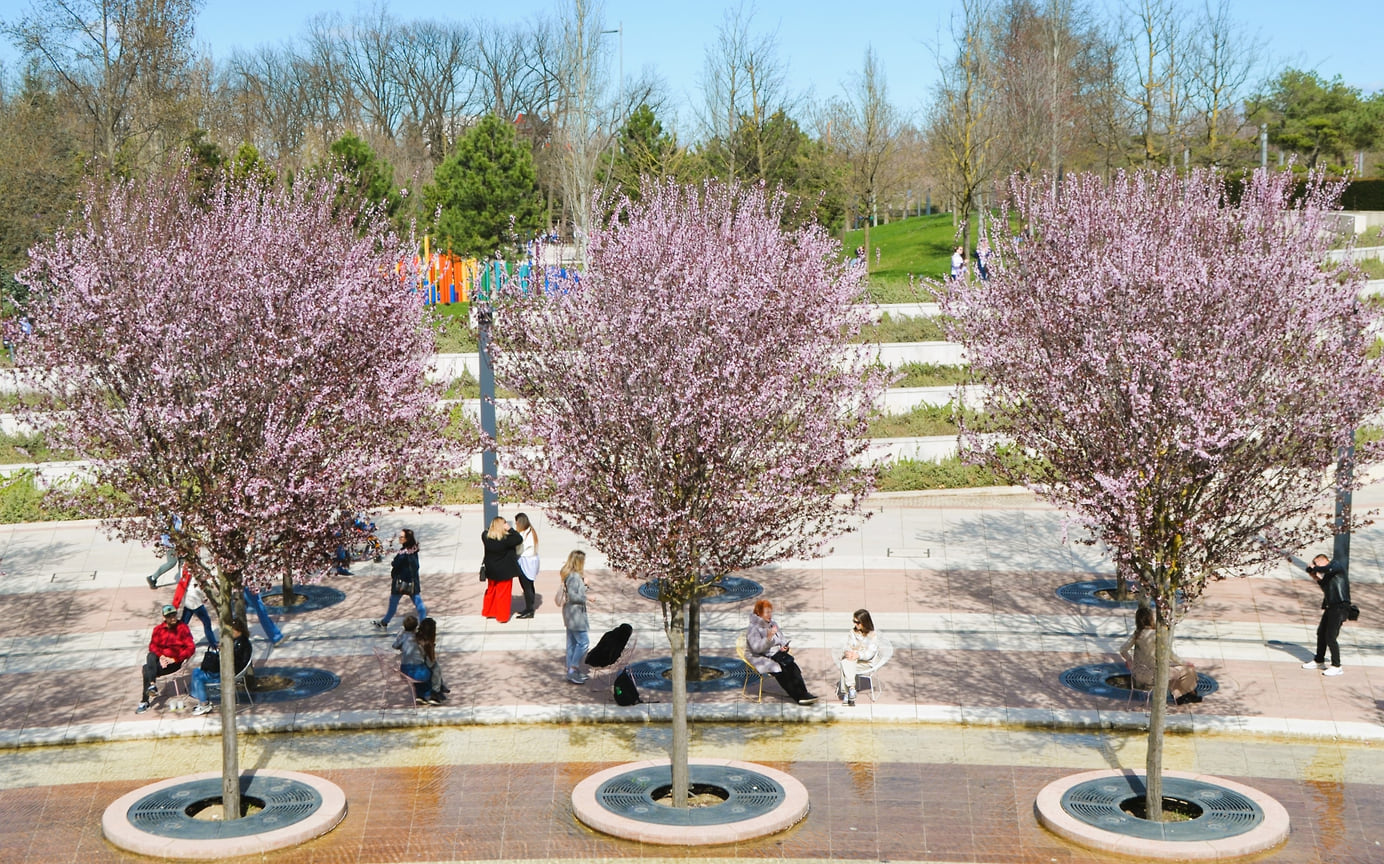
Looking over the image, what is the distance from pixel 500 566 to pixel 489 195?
33063mm

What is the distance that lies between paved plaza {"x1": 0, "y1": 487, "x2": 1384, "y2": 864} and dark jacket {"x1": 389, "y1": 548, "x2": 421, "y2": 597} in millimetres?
706

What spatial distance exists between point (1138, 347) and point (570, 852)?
18.8 ft

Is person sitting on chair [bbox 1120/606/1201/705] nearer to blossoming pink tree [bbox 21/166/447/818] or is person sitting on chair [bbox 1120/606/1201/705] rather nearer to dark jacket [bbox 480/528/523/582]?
dark jacket [bbox 480/528/523/582]

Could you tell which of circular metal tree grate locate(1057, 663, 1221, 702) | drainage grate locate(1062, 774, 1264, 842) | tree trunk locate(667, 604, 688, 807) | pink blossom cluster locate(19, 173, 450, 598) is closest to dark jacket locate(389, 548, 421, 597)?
pink blossom cluster locate(19, 173, 450, 598)

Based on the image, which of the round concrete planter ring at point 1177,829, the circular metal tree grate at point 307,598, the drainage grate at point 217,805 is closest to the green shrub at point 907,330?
the circular metal tree grate at point 307,598

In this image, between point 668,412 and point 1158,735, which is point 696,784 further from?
point 1158,735

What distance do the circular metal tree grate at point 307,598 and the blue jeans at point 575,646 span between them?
15.9 ft

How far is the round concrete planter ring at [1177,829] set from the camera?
1107cm

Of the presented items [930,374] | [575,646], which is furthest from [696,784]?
[930,374]

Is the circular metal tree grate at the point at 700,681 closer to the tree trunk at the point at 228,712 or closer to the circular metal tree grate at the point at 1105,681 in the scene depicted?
the circular metal tree grate at the point at 1105,681

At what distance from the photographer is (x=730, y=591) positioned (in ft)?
65.3

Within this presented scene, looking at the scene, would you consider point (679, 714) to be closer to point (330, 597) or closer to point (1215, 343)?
point (1215, 343)

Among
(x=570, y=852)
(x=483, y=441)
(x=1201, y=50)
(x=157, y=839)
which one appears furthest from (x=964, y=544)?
(x=1201, y=50)

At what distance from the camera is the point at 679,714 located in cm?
1205
